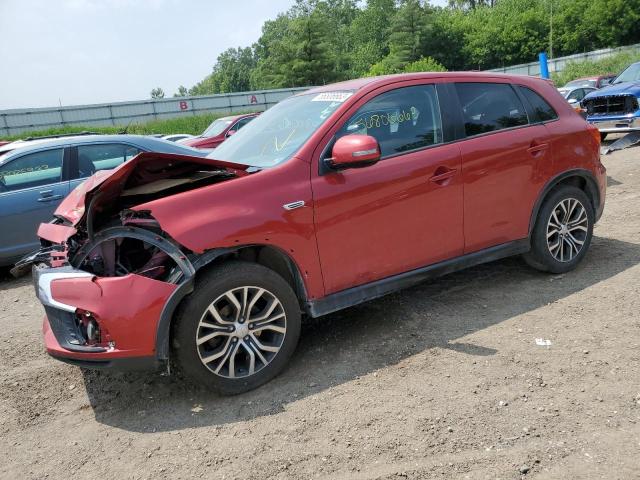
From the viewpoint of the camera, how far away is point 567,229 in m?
4.76

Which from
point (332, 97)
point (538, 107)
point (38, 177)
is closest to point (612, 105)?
point (538, 107)

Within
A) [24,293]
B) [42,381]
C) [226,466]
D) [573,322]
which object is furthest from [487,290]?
[24,293]

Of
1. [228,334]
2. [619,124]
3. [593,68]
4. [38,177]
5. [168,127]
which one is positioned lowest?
[228,334]

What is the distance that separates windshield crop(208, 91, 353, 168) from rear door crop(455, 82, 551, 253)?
1066 mm

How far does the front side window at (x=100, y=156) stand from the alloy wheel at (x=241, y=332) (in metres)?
4.48

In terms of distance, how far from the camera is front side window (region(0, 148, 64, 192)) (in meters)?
6.65

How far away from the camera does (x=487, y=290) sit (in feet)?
15.3

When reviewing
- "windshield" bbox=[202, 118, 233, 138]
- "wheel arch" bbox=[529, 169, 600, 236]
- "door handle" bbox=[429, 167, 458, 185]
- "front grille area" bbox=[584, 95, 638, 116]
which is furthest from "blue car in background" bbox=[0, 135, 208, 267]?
"front grille area" bbox=[584, 95, 638, 116]

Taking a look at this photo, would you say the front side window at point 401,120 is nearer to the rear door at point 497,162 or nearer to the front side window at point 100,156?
the rear door at point 497,162

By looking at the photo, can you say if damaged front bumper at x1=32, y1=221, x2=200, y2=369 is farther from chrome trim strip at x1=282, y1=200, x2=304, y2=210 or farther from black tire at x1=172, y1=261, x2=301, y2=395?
chrome trim strip at x1=282, y1=200, x2=304, y2=210

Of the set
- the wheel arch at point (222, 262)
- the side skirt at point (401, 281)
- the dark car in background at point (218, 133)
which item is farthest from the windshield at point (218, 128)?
the wheel arch at point (222, 262)

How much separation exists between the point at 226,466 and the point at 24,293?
4515 millimetres

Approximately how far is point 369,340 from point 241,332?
1060mm

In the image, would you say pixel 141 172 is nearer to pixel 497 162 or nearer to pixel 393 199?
pixel 393 199
